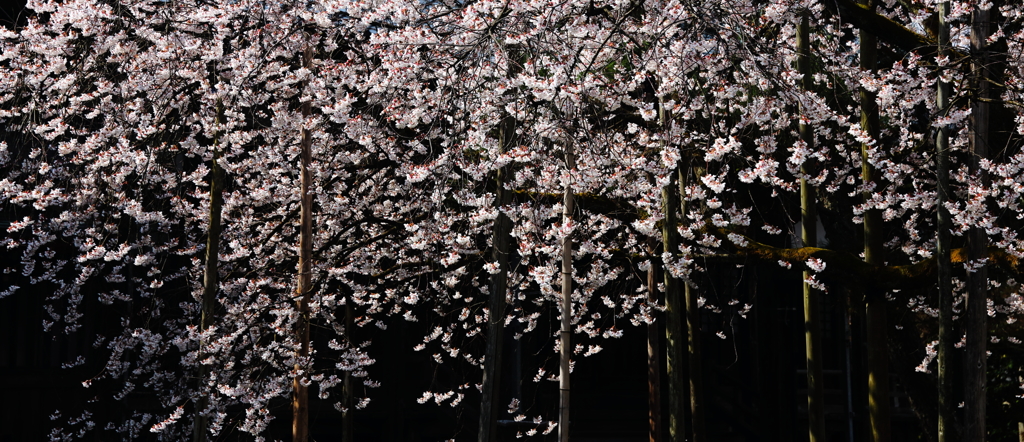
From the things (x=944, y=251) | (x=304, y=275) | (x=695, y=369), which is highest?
(x=944, y=251)

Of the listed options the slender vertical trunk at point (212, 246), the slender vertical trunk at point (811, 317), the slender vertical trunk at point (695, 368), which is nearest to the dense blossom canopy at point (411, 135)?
the slender vertical trunk at point (212, 246)

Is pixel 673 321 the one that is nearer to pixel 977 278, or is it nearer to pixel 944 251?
pixel 944 251

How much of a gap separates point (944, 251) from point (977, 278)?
0.37 meters

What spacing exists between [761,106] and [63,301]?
33.2ft

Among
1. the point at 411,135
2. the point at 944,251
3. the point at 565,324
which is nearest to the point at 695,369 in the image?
the point at 944,251

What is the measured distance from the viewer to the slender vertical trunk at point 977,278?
27.0 feet

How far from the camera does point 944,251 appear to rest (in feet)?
27.7

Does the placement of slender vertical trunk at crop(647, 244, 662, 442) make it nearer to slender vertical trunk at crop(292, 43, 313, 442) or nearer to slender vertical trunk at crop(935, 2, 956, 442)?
slender vertical trunk at crop(935, 2, 956, 442)

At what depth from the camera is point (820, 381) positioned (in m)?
10.4

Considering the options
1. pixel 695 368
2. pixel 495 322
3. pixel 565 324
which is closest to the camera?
pixel 565 324

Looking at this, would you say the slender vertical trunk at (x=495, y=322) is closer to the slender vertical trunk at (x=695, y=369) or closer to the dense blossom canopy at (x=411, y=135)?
the dense blossom canopy at (x=411, y=135)

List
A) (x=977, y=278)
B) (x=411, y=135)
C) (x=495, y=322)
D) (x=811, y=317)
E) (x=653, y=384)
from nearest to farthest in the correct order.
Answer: (x=977, y=278)
(x=495, y=322)
(x=811, y=317)
(x=411, y=135)
(x=653, y=384)

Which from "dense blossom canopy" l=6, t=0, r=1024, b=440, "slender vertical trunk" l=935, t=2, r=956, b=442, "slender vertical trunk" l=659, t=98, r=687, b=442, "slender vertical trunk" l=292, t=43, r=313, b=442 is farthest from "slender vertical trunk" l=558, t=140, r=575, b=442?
"slender vertical trunk" l=935, t=2, r=956, b=442

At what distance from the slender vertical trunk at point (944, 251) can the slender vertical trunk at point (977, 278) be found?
0.67 feet
